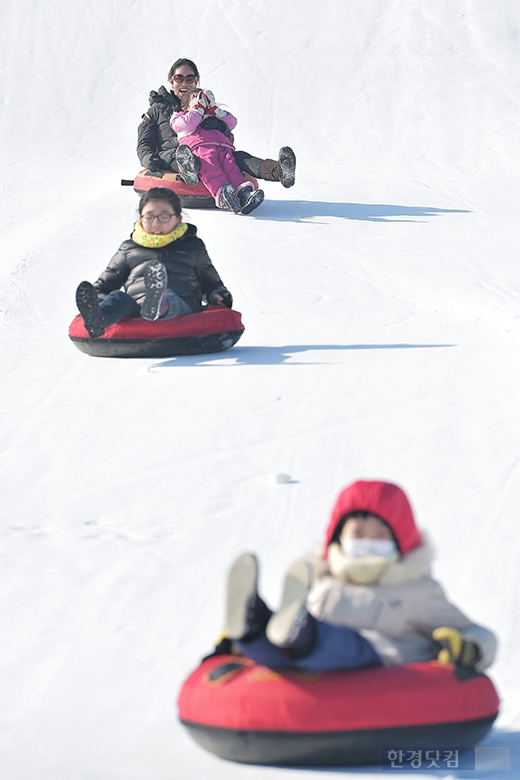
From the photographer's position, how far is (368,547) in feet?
8.59

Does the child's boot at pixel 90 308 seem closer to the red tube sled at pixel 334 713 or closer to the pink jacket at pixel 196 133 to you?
the red tube sled at pixel 334 713

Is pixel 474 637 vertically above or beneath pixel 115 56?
beneath

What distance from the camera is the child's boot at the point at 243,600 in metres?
2.35

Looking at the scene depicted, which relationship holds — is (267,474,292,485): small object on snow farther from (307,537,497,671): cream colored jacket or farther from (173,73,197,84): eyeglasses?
(173,73,197,84): eyeglasses

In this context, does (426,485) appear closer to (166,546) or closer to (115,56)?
(166,546)

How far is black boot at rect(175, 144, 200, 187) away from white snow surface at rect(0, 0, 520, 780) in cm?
42

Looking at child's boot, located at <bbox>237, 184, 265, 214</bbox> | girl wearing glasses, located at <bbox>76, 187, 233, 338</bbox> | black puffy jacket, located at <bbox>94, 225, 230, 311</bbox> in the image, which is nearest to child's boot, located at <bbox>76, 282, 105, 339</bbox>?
girl wearing glasses, located at <bbox>76, 187, 233, 338</bbox>

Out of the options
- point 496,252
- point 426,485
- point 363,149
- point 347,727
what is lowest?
point 347,727

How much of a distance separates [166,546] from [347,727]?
1481 mm

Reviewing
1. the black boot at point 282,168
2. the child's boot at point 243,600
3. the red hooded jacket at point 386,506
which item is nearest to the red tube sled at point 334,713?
the child's boot at point 243,600

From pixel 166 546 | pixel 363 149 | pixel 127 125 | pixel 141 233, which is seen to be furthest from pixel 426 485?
pixel 127 125

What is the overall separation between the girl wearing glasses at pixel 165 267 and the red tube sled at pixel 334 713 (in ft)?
12.0

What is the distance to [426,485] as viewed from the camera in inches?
168

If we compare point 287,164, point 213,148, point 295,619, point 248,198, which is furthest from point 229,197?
point 295,619
